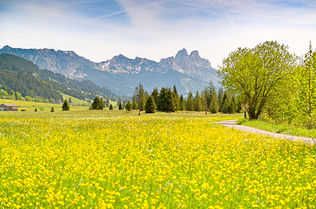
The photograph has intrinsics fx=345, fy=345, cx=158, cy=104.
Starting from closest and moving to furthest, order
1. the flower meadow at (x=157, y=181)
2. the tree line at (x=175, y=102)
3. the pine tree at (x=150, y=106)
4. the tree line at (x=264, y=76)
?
the flower meadow at (x=157, y=181)
the tree line at (x=264, y=76)
the pine tree at (x=150, y=106)
the tree line at (x=175, y=102)

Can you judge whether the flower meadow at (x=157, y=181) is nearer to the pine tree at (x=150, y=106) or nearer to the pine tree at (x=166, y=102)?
the pine tree at (x=150, y=106)

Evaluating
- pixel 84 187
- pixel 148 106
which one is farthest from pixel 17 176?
pixel 148 106

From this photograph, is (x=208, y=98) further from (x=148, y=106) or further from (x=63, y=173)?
(x=63, y=173)

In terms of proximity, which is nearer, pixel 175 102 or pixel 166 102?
pixel 166 102

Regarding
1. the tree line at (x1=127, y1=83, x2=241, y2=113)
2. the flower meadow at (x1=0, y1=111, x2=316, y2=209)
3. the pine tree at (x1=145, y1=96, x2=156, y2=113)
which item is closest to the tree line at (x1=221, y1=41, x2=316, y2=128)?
the flower meadow at (x1=0, y1=111, x2=316, y2=209)

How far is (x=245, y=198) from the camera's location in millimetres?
8727

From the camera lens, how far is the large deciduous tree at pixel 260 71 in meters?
47.2

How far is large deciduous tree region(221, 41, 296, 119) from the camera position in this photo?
155 feet

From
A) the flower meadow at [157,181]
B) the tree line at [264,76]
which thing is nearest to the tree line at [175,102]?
the tree line at [264,76]

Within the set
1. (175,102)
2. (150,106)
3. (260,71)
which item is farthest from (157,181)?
(175,102)

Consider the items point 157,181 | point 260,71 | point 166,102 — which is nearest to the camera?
point 157,181

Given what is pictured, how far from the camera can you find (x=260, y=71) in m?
46.9

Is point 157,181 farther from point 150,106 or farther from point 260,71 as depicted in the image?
point 150,106

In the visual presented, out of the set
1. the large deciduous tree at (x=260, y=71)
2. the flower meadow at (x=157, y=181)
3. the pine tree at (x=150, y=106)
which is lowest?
the flower meadow at (x=157, y=181)
